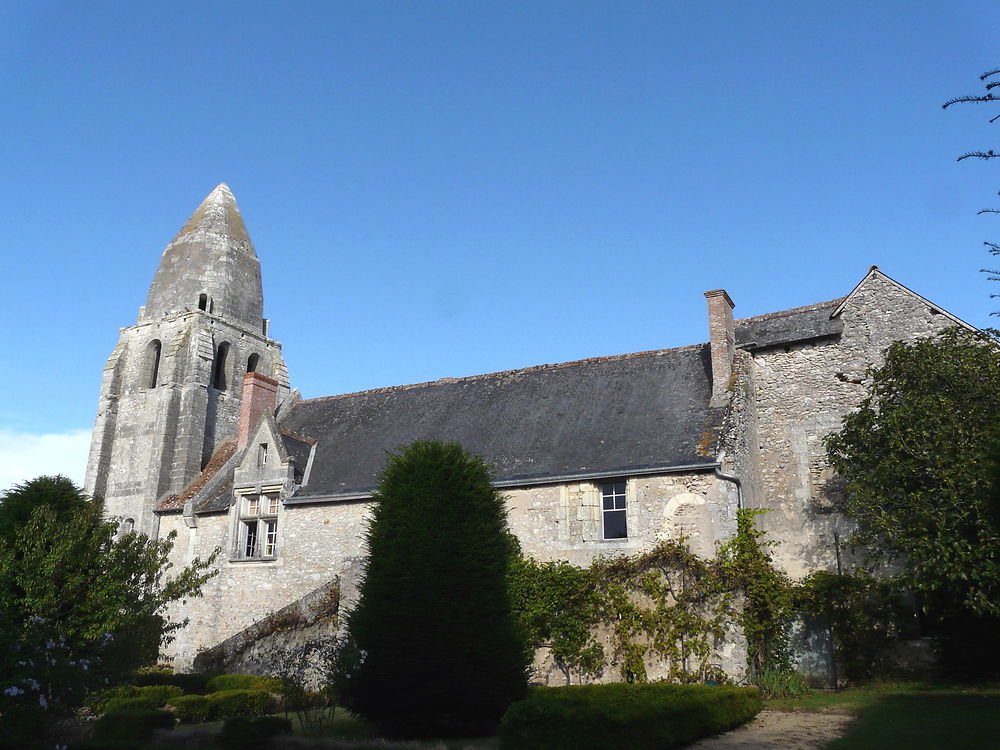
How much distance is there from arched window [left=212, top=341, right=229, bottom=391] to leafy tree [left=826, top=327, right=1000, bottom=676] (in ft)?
60.9

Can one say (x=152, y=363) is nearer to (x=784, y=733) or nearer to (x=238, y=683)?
(x=238, y=683)

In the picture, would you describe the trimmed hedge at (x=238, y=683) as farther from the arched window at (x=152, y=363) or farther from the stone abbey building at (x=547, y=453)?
the arched window at (x=152, y=363)

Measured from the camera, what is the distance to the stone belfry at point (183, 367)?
23.5 meters

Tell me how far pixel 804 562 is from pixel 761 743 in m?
6.86

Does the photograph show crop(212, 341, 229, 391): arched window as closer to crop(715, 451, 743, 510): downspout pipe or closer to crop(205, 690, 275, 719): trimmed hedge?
crop(205, 690, 275, 719): trimmed hedge

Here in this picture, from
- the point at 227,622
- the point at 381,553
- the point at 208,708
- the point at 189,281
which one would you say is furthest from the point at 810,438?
the point at 189,281

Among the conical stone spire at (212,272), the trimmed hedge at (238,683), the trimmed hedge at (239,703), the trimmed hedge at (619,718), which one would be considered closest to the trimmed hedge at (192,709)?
the trimmed hedge at (239,703)

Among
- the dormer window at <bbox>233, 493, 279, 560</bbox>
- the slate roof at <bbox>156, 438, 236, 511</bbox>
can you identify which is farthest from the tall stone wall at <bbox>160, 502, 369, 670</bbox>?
the slate roof at <bbox>156, 438, 236, 511</bbox>

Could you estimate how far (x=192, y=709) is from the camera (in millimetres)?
12508

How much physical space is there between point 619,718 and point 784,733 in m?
2.99

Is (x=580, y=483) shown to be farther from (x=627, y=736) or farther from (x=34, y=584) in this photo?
(x=34, y=584)

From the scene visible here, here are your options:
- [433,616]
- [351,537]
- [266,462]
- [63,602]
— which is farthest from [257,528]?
[433,616]

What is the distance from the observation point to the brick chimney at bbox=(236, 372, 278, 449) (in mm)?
21719

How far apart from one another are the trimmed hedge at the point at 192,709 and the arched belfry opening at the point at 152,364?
14.7 metres
